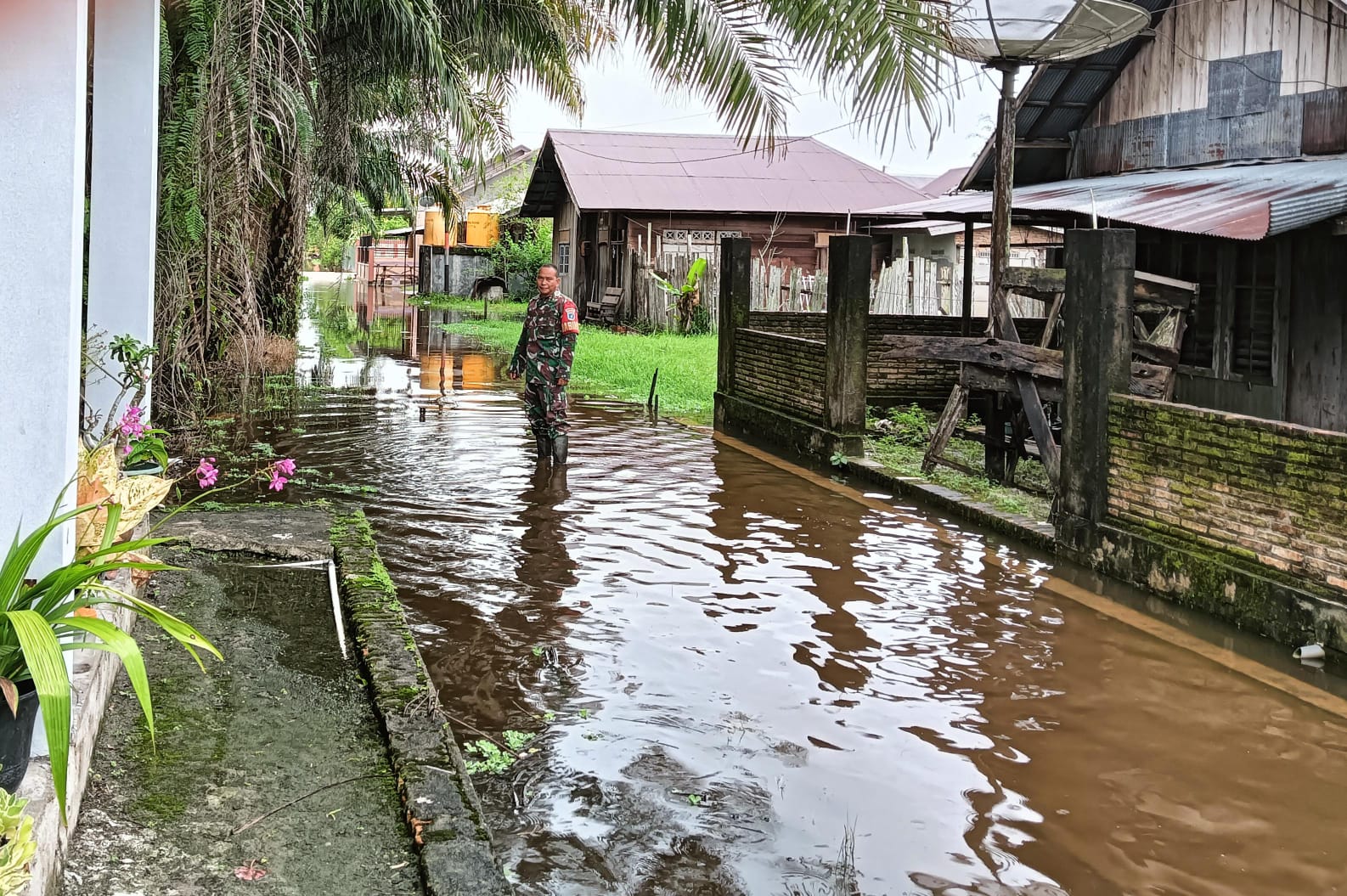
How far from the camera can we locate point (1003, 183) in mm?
10547

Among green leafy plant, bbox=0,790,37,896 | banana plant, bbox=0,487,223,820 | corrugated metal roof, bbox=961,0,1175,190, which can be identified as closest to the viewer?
green leafy plant, bbox=0,790,37,896

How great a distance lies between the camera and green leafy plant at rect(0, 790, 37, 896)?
2.44m

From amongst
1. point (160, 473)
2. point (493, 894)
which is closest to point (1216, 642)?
point (493, 894)

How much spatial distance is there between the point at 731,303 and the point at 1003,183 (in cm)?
487

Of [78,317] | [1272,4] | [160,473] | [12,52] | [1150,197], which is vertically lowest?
[160,473]

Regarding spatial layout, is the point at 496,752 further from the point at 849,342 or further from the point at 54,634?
the point at 849,342

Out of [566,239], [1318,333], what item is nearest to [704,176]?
[566,239]

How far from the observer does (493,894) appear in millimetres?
3348

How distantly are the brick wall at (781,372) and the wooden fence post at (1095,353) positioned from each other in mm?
4059

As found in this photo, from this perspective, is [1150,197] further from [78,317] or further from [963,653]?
[78,317]

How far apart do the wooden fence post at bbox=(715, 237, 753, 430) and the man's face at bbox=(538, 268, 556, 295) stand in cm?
370

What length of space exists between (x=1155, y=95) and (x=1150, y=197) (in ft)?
9.66

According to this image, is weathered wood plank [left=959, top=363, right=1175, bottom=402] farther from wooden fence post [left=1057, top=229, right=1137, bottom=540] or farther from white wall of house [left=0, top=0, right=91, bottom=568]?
white wall of house [left=0, top=0, right=91, bottom=568]

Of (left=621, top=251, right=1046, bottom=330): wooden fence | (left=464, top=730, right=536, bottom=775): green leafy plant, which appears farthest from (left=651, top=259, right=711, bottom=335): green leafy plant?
(left=464, top=730, right=536, bottom=775): green leafy plant
